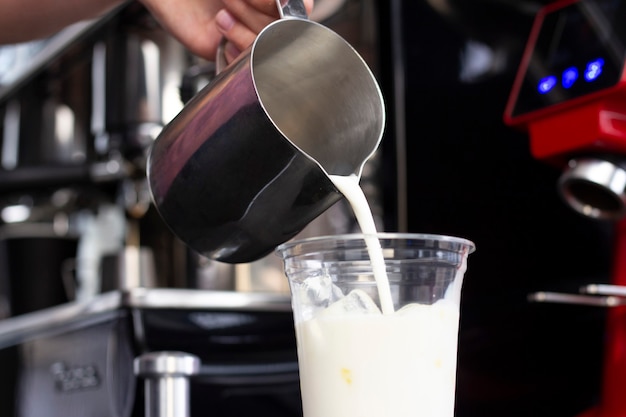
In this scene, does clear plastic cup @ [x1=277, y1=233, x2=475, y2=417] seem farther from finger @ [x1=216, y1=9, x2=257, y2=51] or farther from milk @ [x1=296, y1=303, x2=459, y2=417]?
finger @ [x1=216, y1=9, x2=257, y2=51]

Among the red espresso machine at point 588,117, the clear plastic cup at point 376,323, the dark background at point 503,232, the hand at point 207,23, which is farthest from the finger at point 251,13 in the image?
the dark background at point 503,232

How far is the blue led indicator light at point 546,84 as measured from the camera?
0.96 meters

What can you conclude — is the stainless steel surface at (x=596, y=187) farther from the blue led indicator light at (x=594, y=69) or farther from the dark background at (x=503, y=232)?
the dark background at (x=503, y=232)

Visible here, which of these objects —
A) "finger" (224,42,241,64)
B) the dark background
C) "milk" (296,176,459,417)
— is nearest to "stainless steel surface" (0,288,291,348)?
the dark background

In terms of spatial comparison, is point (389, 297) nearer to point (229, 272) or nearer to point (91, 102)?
point (229, 272)

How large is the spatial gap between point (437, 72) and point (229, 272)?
0.45 metres

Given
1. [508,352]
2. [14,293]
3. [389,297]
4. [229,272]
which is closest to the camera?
[389,297]

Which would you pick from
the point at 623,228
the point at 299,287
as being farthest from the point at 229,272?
the point at 299,287

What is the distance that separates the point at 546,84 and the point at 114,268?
0.81m

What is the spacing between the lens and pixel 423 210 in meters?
1.27

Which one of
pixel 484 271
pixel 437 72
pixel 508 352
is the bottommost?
pixel 508 352

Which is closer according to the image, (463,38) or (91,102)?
(463,38)

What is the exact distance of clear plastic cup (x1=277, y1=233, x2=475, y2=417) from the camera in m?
0.60

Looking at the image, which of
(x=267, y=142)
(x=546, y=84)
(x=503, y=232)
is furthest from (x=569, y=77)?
(x=267, y=142)
